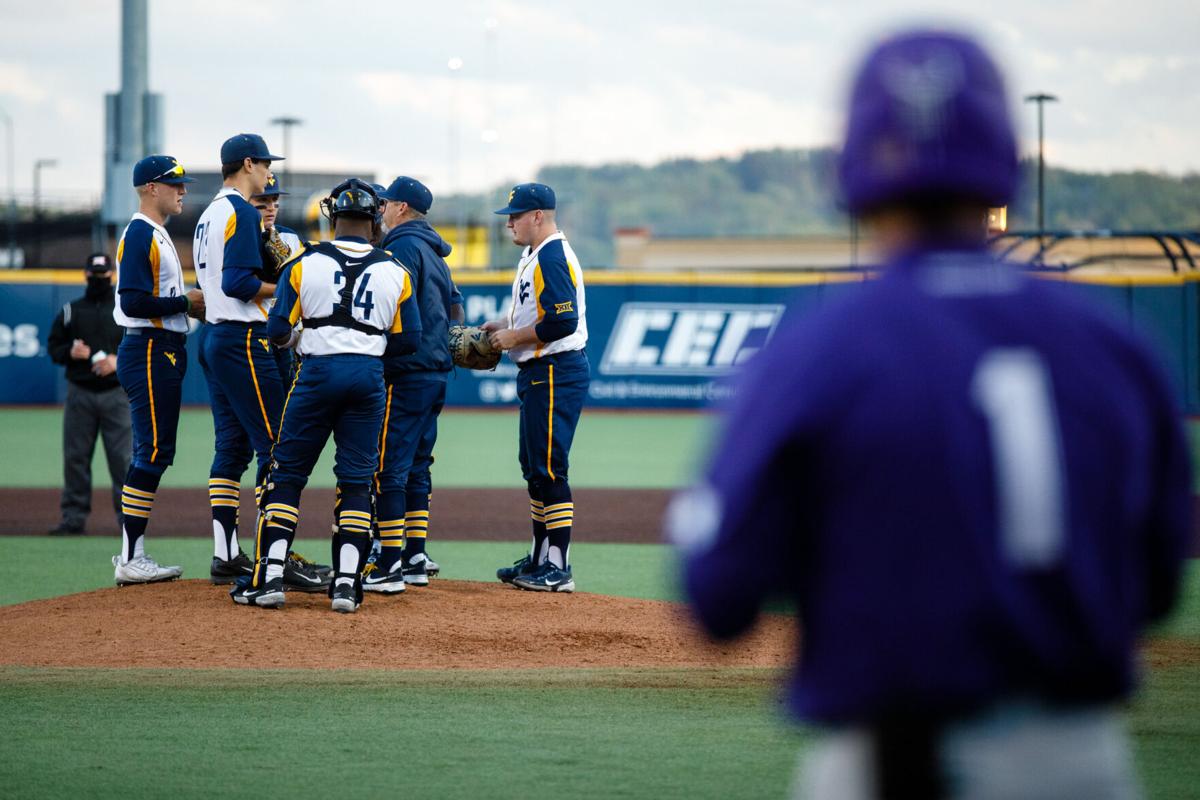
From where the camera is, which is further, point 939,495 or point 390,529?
point 390,529

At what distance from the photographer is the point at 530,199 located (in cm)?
824

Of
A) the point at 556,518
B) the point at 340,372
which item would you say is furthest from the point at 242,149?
the point at 556,518

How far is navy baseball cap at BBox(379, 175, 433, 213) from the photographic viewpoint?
8.27 meters

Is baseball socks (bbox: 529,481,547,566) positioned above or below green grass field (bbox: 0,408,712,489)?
above

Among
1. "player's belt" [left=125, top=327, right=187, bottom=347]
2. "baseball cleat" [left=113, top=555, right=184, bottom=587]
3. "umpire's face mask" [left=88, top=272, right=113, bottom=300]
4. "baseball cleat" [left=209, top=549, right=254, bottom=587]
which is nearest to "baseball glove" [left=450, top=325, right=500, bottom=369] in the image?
"player's belt" [left=125, top=327, right=187, bottom=347]

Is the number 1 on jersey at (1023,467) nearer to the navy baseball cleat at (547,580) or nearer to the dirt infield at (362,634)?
the dirt infield at (362,634)

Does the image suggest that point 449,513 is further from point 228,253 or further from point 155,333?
point 228,253

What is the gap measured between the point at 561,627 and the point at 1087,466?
5.52m

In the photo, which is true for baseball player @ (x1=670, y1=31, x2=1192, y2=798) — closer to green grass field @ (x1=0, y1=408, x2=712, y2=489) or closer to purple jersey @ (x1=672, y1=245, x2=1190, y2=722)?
purple jersey @ (x1=672, y1=245, x2=1190, y2=722)

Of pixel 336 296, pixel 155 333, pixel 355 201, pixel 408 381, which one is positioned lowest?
pixel 408 381

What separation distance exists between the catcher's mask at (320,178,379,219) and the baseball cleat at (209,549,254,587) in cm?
209

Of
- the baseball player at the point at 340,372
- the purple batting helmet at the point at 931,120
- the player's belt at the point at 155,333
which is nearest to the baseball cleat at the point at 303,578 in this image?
the baseball player at the point at 340,372

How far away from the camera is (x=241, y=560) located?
8102 millimetres

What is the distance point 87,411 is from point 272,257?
4.08 meters
